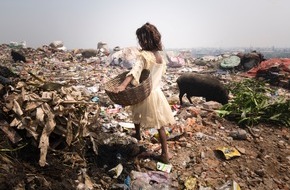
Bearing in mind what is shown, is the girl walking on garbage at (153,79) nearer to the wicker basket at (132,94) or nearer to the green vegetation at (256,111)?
the wicker basket at (132,94)

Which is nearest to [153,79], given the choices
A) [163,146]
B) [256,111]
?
[163,146]

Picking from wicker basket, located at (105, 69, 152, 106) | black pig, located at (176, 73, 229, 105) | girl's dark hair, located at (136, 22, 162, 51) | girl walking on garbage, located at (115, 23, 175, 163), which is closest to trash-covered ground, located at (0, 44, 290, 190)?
wicker basket, located at (105, 69, 152, 106)

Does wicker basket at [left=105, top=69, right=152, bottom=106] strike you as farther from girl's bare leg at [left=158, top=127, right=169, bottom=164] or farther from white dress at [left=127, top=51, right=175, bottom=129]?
girl's bare leg at [left=158, top=127, right=169, bottom=164]

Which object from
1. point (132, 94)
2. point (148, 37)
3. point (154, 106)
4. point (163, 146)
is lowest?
point (163, 146)

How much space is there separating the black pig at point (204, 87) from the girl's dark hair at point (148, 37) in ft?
10.5

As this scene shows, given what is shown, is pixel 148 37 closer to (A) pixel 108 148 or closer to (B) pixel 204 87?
(A) pixel 108 148

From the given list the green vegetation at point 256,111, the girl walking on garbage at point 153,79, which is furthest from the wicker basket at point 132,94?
the green vegetation at point 256,111

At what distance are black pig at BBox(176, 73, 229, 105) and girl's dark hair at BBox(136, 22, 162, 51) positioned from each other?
3.21 m

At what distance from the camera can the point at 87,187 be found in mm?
2521

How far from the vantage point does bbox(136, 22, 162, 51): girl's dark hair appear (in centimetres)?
282

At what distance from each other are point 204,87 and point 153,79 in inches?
126

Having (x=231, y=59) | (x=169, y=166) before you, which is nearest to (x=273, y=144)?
(x=169, y=166)

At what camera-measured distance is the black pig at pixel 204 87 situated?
571 centimetres

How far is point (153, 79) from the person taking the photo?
9.68 feet
